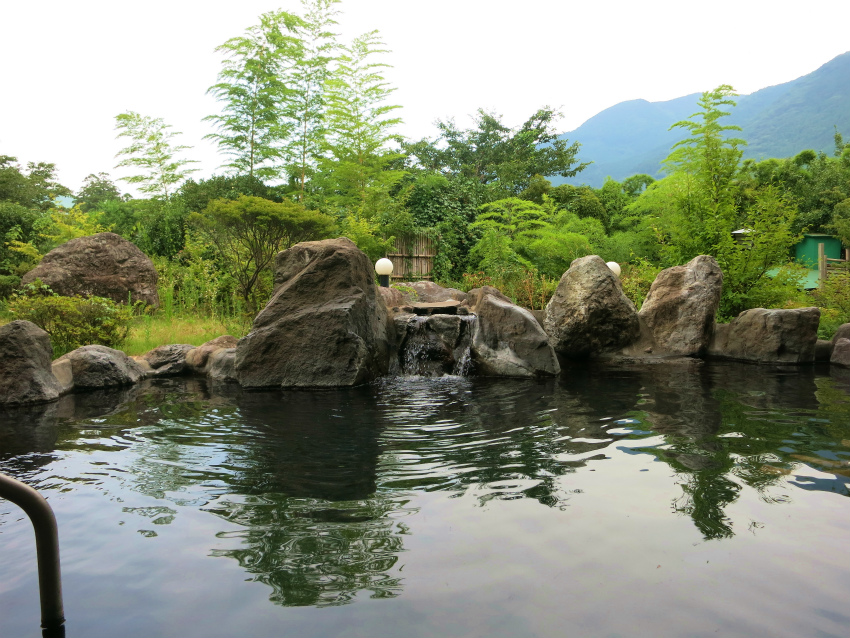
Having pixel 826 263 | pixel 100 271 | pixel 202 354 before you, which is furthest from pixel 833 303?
pixel 100 271

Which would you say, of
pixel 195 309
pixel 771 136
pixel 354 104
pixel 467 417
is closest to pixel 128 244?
pixel 195 309

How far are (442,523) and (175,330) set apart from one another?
8778 millimetres

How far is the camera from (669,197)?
1487 centimetres

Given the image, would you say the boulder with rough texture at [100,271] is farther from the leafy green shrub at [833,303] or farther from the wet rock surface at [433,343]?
the leafy green shrub at [833,303]

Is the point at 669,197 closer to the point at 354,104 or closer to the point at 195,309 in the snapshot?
the point at 354,104

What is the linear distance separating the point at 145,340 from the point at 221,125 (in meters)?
9.21

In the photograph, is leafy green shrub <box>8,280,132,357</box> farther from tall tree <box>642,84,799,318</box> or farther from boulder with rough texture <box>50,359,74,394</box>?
tall tree <box>642,84,799,318</box>

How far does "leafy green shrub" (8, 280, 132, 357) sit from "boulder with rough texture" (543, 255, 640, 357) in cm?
724

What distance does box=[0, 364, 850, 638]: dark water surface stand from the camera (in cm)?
224

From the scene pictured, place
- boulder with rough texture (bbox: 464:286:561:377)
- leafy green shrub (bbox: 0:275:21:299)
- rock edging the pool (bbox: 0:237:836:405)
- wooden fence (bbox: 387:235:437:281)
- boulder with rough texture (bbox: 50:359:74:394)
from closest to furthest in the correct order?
boulder with rough texture (bbox: 50:359:74:394) → rock edging the pool (bbox: 0:237:836:405) → boulder with rough texture (bbox: 464:286:561:377) → leafy green shrub (bbox: 0:275:21:299) → wooden fence (bbox: 387:235:437:281)

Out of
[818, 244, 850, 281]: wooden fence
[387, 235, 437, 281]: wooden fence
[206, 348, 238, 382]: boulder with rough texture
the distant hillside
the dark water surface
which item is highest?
the distant hillside

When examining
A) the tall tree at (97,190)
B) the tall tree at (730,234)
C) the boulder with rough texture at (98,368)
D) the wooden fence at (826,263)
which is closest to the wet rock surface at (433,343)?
the boulder with rough texture at (98,368)

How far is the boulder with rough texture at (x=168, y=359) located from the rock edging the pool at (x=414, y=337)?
23mm

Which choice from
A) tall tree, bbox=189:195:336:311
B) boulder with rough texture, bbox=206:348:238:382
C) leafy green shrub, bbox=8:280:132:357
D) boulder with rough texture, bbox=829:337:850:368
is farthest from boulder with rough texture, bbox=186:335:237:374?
boulder with rough texture, bbox=829:337:850:368
